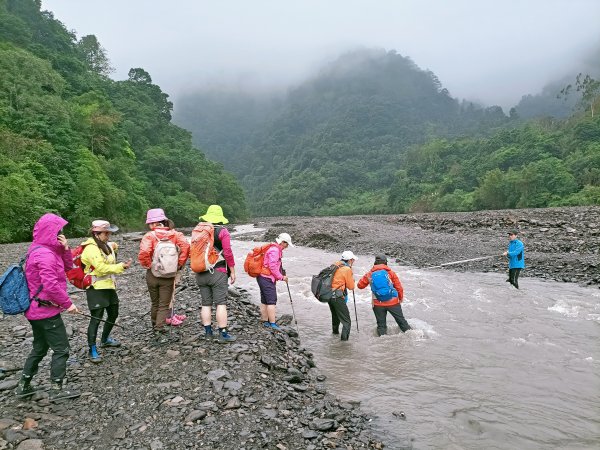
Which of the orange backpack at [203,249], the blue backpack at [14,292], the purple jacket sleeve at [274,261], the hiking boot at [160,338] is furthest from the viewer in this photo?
the purple jacket sleeve at [274,261]

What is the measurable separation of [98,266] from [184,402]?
2.68 meters

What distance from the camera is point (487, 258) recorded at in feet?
68.3

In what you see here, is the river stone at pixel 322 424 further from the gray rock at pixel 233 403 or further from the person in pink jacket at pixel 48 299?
the person in pink jacket at pixel 48 299

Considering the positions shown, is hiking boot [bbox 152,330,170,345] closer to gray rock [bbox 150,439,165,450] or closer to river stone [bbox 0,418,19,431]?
river stone [bbox 0,418,19,431]

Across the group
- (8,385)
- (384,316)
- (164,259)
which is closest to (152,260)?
(164,259)

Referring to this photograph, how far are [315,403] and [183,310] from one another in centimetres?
481

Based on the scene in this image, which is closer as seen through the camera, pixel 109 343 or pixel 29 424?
pixel 29 424

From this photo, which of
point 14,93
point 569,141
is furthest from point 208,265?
point 569,141

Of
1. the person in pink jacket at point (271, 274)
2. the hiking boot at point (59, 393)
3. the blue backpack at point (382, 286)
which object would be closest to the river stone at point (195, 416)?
the hiking boot at point (59, 393)

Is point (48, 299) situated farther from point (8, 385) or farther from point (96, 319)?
point (8, 385)

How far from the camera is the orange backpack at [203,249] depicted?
726 cm

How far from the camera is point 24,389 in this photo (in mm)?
5609

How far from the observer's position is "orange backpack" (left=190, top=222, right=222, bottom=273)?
7.26m

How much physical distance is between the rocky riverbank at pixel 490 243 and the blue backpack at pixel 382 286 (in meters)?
10.6
